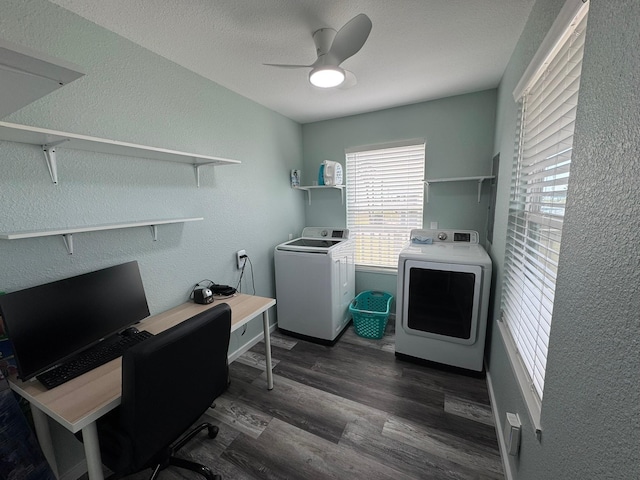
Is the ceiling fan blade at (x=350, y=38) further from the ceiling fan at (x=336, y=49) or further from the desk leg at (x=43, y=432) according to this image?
the desk leg at (x=43, y=432)

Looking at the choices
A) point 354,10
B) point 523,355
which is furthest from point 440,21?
point 523,355

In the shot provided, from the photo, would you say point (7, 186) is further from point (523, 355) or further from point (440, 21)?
point (523, 355)

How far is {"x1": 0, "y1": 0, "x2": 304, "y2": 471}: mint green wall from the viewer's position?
1.24 m

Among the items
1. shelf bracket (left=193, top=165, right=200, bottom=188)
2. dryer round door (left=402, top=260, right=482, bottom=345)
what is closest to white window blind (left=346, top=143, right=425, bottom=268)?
dryer round door (left=402, top=260, right=482, bottom=345)

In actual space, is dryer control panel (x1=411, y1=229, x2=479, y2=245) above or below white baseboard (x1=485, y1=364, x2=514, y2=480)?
above

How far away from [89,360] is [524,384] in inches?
80.3

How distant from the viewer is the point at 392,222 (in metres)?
3.07

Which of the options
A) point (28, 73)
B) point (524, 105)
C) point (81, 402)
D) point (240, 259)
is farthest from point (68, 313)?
point (524, 105)

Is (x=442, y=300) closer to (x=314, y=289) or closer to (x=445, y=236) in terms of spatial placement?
(x=445, y=236)

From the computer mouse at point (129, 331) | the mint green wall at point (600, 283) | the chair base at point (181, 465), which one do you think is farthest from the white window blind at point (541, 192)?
the computer mouse at point (129, 331)

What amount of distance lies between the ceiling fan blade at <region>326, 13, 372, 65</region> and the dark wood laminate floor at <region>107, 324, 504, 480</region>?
2.28 m

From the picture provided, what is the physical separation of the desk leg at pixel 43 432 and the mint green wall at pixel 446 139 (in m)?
2.81

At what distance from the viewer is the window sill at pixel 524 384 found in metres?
0.96

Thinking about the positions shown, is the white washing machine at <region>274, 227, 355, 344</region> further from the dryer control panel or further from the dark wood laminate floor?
the dryer control panel
